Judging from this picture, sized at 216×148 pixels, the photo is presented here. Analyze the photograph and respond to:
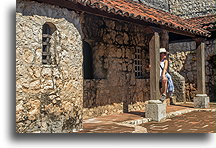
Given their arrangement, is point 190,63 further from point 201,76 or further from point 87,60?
point 87,60

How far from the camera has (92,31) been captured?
23.4 feet

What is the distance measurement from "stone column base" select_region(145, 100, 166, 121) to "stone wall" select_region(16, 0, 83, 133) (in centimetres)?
212

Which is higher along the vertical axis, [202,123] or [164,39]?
[164,39]

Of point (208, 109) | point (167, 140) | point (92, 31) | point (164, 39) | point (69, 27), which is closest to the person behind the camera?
point (167, 140)

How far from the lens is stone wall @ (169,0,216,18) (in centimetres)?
1136

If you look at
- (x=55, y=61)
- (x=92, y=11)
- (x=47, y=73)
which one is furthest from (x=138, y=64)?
(x=47, y=73)

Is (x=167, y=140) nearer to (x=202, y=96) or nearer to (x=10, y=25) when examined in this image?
(x=10, y=25)

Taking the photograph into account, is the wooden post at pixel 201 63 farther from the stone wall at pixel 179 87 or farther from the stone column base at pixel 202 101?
the stone wall at pixel 179 87

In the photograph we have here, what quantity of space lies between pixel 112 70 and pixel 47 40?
303cm

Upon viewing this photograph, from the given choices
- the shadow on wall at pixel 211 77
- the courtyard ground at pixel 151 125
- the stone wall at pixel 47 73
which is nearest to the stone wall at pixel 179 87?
the shadow on wall at pixel 211 77

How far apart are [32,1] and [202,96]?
629 cm

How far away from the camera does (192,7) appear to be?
1181 cm

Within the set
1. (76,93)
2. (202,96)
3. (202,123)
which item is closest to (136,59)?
(202,96)

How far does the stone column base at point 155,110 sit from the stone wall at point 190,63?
5.10m
